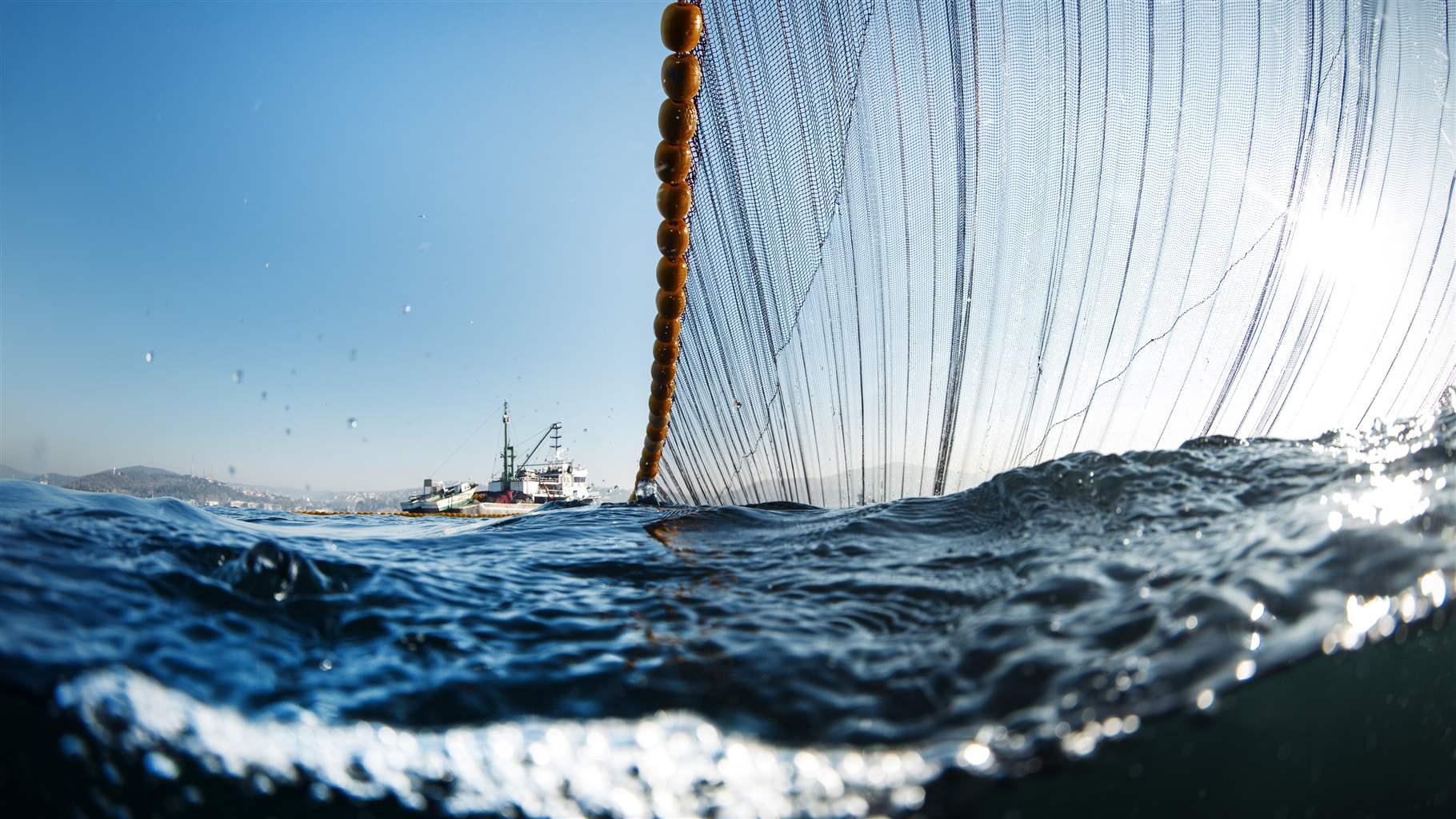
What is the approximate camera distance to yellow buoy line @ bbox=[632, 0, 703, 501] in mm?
4922

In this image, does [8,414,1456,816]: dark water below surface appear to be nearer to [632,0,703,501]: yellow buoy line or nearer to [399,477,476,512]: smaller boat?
[632,0,703,501]: yellow buoy line

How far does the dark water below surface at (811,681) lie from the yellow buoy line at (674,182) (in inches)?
167

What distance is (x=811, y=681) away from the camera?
167cm

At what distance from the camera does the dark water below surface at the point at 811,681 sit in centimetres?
135

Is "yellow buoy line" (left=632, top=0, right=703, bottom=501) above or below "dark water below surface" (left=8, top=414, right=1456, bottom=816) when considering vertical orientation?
above

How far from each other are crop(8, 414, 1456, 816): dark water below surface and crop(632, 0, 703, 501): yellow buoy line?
4.25 m

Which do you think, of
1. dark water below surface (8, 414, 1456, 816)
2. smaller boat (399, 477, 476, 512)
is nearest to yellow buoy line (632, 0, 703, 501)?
dark water below surface (8, 414, 1456, 816)

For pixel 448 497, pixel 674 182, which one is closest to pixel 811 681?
pixel 674 182

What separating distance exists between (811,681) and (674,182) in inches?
196

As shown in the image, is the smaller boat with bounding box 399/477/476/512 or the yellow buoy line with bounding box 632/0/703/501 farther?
the smaller boat with bounding box 399/477/476/512

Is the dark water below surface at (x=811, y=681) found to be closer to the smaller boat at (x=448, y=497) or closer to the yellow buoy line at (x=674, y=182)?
the yellow buoy line at (x=674, y=182)

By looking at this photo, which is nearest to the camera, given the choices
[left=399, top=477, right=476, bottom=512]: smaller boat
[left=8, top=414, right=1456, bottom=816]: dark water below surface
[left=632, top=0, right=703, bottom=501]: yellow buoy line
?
[left=8, top=414, right=1456, bottom=816]: dark water below surface

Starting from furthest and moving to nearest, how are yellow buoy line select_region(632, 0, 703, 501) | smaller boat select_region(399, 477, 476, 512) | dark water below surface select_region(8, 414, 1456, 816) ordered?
1. smaller boat select_region(399, 477, 476, 512)
2. yellow buoy line select_region(632, 0, 703, 501)
3. dark water below surface select_region(8, 414, 1456, 816)

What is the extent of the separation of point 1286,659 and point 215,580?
113 inches
